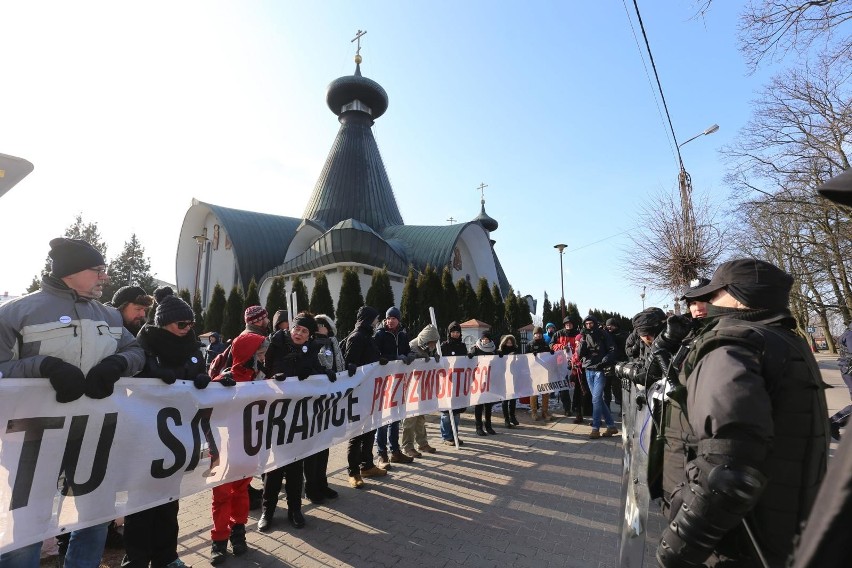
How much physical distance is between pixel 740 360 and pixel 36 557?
3488 millimetres

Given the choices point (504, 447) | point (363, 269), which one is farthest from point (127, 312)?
point (363, 269)

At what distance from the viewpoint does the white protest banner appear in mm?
2252

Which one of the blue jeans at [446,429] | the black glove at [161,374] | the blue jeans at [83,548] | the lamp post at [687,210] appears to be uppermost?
the lamp post at [687,210]

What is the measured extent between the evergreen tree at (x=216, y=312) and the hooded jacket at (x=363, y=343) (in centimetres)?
2482

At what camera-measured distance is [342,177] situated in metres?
45.7

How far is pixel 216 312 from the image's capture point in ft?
91.6

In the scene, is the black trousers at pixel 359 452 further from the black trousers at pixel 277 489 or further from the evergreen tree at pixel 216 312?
the evergreen tree at pixel 216 312

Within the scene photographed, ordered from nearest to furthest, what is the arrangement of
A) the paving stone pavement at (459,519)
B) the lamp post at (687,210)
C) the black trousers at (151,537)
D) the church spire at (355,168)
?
the black trousers at (151,537), the paving stone pavement at (459,519), the lamp post at (687,210), the church spire at (355,168)

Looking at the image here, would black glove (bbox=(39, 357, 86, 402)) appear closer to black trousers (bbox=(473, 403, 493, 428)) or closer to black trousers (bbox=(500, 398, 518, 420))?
black trousers (bbox=(473, 403, 493, 428))

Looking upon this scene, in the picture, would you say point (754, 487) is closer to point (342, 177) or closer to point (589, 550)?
point (589, 550)

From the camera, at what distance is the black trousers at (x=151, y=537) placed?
9.36ft

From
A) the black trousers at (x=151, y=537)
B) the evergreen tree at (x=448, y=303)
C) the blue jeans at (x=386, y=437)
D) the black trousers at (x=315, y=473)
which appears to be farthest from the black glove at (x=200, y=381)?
the evergreen tree at (x=448, y=303)

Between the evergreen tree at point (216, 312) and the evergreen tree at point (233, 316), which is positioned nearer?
the evergreen tree at point (233, 316)

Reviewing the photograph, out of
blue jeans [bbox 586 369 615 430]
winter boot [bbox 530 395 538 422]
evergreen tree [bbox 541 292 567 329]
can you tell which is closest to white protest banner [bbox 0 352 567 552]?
blue jeans [bbox 586 369 615 430]
